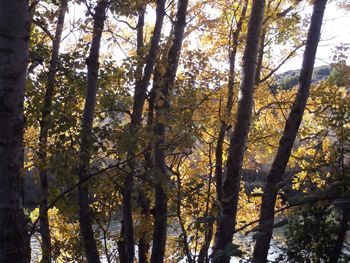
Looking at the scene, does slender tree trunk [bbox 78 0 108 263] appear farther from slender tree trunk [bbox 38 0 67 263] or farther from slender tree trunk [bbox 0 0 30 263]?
slender tree trunk [bbox 0 0 30 263]

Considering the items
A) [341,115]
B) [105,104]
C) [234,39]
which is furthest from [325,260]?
[234,39]

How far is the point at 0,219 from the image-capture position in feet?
7.60

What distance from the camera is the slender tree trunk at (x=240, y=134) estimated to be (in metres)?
4.70

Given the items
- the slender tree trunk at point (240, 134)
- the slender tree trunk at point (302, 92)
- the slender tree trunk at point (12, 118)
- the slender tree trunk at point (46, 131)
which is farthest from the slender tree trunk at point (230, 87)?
the slender tree trunk at point (12, 118)

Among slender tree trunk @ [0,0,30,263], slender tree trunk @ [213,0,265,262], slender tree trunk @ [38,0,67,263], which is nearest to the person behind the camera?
slender tree trunk @ [0,0,30,263]

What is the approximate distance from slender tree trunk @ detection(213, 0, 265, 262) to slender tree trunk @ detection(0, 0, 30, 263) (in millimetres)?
2692

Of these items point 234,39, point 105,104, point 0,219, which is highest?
point 234,39

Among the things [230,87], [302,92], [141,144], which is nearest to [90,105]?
[141,144]

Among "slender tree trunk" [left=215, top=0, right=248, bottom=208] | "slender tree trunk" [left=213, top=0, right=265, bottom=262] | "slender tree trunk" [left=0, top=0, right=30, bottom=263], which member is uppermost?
"slender tree trunk" [left=215, top=0, right=248, bottom=208]

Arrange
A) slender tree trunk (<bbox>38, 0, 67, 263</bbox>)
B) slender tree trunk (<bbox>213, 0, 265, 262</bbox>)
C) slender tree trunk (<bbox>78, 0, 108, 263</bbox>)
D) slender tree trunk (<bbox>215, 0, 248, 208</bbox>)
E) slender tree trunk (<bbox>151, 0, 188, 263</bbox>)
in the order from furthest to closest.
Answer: slender tree trunk (<bbox>215, 0, 248, 208</bbox>)
slender tree trunk (<bbox>151, 0, 188, 263</bbox>)
slender tree trunk (<bbox>78, 0, 108, 263</bbox>)
slender tree trunk (<bbox>38, 0, 67, 263</bbox>)
slender tree trunk (<bbox>213, 0, 265, 262</bbox>)

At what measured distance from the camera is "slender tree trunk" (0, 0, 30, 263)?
7.41ft

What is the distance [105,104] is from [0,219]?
4150 millimetres

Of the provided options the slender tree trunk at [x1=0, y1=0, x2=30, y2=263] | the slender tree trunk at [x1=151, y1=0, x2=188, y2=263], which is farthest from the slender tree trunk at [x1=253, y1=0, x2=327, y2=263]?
the slender tree trunk at [x1=0, y1=0, x2=30, y2=263]

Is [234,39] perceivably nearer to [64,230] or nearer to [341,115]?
[341,115]
